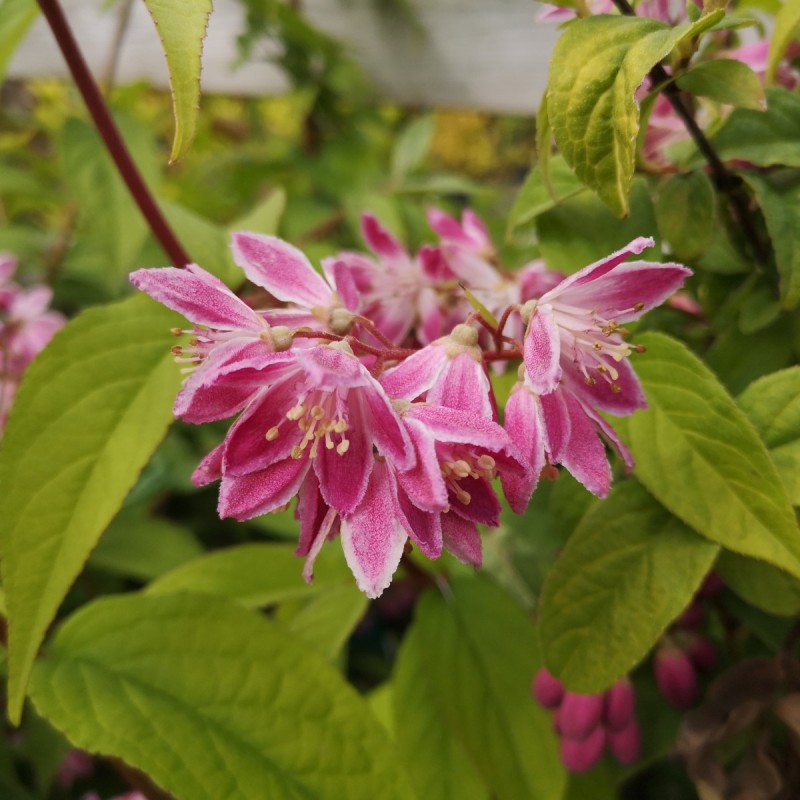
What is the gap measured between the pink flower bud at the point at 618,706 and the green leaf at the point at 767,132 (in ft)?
1.24

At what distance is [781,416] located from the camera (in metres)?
0.42

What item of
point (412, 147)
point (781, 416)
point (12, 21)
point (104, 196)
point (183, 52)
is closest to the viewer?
point (183, 52)

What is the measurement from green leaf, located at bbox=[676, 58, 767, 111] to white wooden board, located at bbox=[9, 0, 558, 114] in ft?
2.77

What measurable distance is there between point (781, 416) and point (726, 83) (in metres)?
0.18

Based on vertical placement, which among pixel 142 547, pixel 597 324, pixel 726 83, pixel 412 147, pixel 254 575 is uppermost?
pixel 726 83

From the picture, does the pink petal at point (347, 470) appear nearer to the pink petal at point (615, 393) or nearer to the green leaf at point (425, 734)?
the pink petal at point (615, 393)

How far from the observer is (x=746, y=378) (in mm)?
484

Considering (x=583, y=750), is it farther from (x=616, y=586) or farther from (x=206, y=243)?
(x=206, y=243)

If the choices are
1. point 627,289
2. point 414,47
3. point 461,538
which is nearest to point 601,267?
point 627,289

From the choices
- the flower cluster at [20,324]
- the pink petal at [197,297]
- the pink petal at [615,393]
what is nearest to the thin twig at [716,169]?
the pink petal at [615,393]

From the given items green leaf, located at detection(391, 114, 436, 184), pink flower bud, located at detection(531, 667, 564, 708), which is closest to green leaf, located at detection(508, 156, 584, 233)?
pink flower bud, located at detection(531, 667, 564, 708)

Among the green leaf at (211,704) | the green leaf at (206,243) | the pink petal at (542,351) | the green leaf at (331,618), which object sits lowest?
the green leaf at (331,618)

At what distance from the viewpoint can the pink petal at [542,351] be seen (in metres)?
0.34

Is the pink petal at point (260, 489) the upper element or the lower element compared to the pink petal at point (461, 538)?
upper
